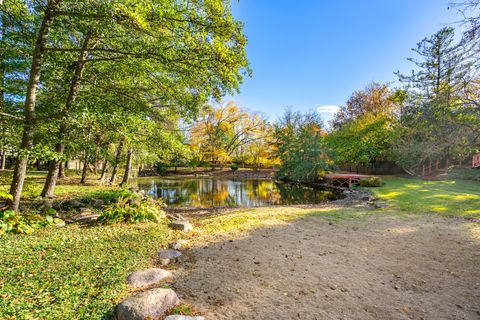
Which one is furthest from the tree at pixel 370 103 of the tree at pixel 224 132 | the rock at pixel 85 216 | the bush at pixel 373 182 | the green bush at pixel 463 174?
the rock at pixel 85 216

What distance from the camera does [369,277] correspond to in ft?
10.6

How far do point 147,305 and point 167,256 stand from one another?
4.74ft

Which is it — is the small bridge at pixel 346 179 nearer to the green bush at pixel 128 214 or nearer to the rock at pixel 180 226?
the rock at pixel 180 226

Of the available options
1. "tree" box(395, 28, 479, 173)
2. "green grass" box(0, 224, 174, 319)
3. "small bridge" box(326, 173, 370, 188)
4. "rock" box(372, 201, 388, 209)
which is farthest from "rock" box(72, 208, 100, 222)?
"small bridge" box(326, 173, 370, 188)

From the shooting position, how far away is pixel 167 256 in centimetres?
359

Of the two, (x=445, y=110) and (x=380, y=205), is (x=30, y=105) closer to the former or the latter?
(x=445, y=110)

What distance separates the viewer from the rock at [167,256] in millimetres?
3431

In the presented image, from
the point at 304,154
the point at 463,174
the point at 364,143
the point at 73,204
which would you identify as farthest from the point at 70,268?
the point at 364,143

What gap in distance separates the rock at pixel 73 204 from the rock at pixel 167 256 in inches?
173

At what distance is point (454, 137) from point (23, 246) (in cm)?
741

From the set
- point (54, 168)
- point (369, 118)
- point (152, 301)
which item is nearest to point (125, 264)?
point (152, 301)

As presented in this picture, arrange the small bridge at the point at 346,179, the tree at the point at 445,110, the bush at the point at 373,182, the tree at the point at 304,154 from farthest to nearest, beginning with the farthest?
the tree at the point at 304,154
the small bridge at the point at 346,179
the bush at the point at 373,182
the tree at the point at 445,110

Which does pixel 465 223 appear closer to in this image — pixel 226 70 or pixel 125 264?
pixel 226 70

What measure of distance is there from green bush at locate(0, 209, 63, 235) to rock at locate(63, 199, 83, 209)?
64.3 inches
